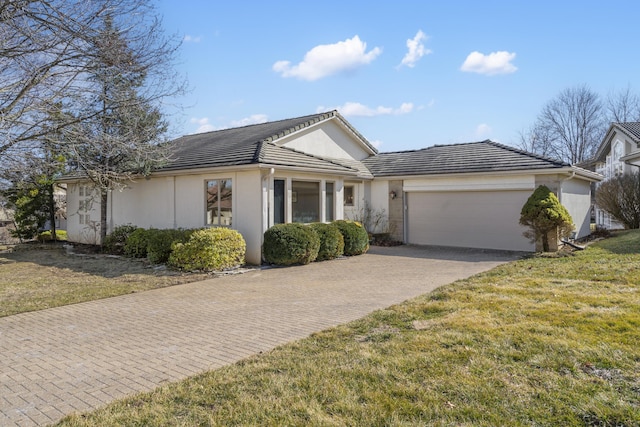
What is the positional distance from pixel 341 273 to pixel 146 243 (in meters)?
6.89

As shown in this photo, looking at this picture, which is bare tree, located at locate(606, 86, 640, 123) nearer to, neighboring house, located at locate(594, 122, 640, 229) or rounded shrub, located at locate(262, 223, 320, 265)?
neighboring house, located at locate(594, 122, 640, 229)

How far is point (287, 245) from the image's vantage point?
12.7m

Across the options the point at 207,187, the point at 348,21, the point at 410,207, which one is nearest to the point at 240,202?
the point at 207,187

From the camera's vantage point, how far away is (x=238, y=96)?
14977 mm

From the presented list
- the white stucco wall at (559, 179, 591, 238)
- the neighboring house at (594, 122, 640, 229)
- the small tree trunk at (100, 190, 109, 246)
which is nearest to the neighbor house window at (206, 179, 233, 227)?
the small tree trunk at (100, 190, 109, 246)

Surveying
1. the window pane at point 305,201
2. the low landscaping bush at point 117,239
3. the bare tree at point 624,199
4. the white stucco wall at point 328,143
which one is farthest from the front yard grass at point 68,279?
the bare tree at point 624,199

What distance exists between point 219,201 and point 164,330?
809 centimetres

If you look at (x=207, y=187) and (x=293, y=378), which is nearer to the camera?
(x=293, y=378)

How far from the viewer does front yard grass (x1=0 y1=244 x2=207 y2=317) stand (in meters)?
8.63

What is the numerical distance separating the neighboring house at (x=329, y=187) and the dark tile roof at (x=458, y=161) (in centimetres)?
5

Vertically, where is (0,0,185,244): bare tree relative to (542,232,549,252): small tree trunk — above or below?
above

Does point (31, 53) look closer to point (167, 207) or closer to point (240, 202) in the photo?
point (240, 202)

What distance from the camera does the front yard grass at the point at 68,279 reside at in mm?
8631

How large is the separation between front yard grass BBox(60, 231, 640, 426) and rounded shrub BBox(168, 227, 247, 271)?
629cm
